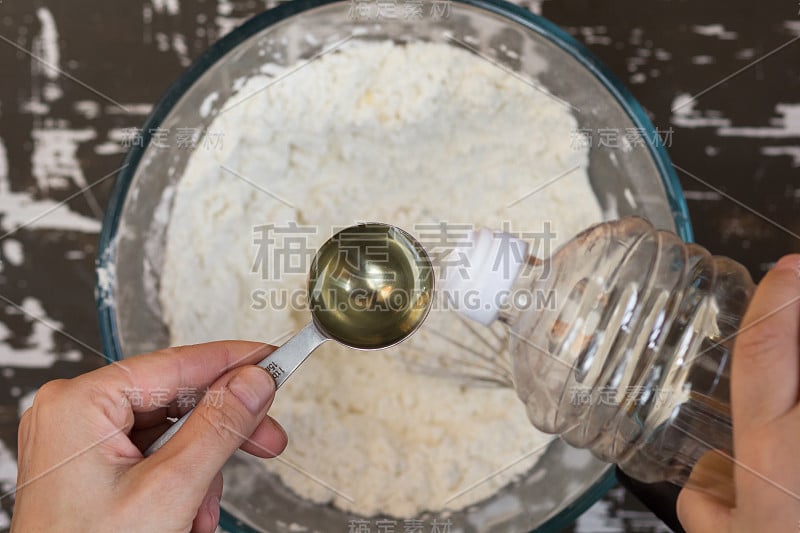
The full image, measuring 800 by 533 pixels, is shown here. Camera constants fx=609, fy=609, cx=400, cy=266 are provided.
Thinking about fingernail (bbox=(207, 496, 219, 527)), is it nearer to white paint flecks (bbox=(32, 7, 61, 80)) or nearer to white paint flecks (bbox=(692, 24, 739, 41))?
white paint flecks (bbox=(32, 7, 61, 80))

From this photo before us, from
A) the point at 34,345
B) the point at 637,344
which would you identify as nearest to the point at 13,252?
the point at 34,345

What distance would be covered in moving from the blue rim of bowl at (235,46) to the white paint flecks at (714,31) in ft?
0.90

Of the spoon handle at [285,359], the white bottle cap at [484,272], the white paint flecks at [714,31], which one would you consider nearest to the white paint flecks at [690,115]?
the white paint flecks at [714,31]

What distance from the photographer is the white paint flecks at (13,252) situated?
3.21 feet

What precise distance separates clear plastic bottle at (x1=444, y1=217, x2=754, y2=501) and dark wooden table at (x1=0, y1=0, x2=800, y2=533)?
270 millimetres

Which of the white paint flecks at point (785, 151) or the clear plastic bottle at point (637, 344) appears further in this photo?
the white paint flecks at point (785, 151)

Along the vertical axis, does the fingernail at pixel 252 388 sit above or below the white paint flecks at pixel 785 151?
below

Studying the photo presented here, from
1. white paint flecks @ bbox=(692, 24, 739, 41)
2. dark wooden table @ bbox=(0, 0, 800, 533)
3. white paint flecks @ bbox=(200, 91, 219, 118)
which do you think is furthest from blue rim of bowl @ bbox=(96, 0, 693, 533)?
white paint flecks @ bbox=(692, 24, 739, 41)

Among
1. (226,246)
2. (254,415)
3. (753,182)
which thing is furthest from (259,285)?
→ (753,182)

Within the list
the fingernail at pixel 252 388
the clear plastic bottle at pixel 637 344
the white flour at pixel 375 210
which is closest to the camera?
the fingernail at pixel 252 388

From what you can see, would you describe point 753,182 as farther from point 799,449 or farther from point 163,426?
point 163,426

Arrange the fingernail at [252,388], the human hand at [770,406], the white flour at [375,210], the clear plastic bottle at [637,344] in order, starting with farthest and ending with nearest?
the white flour at [375,210]
the clear plastic bottle at [637,344]
the fingernail at [252,388]
the human hand at [770,406]

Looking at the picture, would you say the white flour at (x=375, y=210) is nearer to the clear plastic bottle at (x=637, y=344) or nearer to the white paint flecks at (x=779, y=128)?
the clear plastic bottle at (x=637, y=344)

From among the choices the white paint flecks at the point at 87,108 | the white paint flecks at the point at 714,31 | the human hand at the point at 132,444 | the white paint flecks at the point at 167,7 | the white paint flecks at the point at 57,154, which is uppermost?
the white paint flecks at the point at 714,31
